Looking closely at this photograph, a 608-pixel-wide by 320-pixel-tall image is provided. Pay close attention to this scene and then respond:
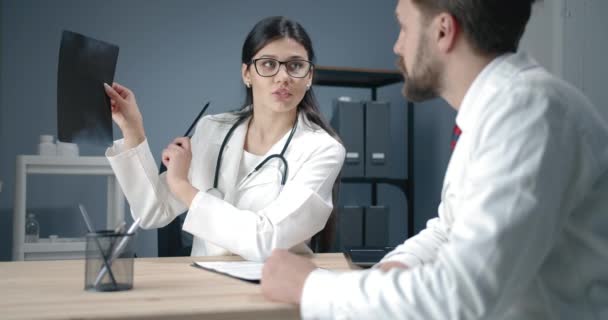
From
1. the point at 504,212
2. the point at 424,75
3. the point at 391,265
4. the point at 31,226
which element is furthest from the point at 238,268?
the point at 31,226

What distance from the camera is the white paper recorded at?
3.86ft

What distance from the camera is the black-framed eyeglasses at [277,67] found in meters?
1.86

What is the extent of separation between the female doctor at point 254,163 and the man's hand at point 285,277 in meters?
0.50

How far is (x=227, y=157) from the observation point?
6.17 ft

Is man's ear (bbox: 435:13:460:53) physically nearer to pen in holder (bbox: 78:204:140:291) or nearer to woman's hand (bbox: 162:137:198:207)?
pen in holder (bbox: 78:204:140:291)

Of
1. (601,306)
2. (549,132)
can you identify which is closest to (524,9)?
(549,132)

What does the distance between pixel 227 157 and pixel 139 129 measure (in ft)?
0.90

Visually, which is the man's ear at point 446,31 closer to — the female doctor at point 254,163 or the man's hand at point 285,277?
the man's hand at point 285,277

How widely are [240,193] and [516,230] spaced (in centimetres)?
117

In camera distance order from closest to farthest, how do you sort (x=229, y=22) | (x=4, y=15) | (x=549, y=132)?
(x=549, y=132), (x=4, y=15), (x=229, y=22)

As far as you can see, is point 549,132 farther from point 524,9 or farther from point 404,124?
point 404,124

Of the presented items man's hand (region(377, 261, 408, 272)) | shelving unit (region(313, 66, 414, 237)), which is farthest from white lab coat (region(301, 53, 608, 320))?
shelving unit (region(313, 66, 414, 237))

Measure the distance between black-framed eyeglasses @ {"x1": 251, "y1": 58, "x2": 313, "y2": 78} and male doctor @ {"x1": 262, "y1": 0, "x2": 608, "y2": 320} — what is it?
0.91 meters

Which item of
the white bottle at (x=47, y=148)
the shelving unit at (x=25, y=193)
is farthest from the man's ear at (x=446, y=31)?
the white bottle at (x=47, y=148)
